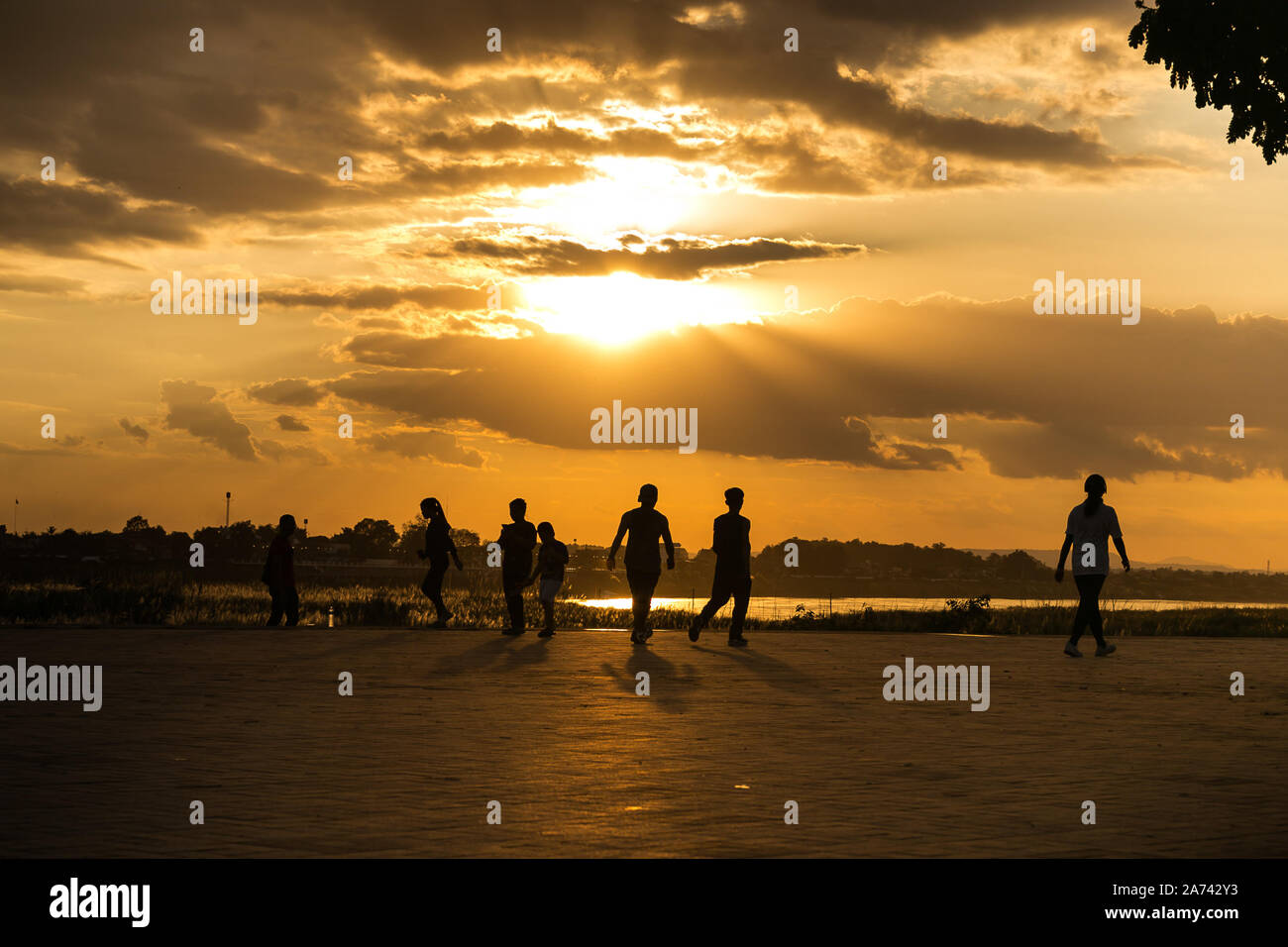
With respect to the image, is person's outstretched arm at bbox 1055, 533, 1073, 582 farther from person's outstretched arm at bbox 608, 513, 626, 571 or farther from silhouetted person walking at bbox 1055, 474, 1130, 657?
person's outstretched arm at bbox 608, 513, 626, 571

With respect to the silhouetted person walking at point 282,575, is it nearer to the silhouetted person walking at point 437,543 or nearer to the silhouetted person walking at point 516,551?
the silhouetted person walking at point 437,543

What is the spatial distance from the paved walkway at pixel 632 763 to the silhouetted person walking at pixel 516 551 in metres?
5.13

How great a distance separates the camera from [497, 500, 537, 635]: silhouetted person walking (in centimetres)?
2230

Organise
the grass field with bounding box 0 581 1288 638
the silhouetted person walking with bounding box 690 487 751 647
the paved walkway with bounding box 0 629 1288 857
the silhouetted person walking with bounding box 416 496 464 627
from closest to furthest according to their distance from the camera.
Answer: the paved walkway with bounding box 0 629 1288 857 < the silhouetted person walking with bounding box 690 487 751 647 < the silhouetted person walking with bounding box 416 496 464 627 < the grass field with bounding box 0 581 1288 638

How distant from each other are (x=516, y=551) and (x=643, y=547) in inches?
98.8

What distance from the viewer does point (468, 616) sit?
1183 inches

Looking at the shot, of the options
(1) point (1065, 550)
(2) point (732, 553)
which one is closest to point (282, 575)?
(2) point (732, 553)

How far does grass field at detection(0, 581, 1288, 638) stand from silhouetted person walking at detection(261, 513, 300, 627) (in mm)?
790

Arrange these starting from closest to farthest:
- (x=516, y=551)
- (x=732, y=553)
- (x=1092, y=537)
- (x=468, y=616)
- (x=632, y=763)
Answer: (x=632, y=763) → (x=1092, y=537) → (x=732, y=553) → (x=516, y=551) → (x=468, y=616)

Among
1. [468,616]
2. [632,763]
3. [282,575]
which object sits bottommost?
[468,616]

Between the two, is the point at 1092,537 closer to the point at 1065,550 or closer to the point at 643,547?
the point at 1065,550

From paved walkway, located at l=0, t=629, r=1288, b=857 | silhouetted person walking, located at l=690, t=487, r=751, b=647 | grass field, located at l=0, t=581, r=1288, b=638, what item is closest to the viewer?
paved walkway, located at l=0, t=629, r=1288, b=857

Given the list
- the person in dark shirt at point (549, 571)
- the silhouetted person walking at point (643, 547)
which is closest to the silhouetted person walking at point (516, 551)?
the person in dark shirt at point (549, 571)

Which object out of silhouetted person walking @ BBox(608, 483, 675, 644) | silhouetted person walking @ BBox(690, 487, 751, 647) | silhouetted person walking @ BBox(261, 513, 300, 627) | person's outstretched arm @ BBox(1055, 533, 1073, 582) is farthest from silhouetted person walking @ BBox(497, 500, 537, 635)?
person's outstretched arm @ BBox(1055, 533, 1073, 582)
